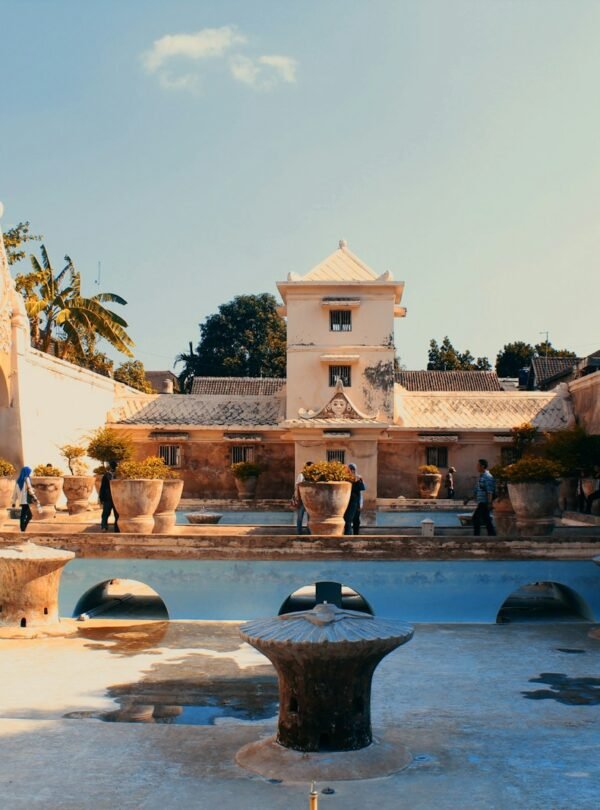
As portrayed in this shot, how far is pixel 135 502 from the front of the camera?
47.1 feet

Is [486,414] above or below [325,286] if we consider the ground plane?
below

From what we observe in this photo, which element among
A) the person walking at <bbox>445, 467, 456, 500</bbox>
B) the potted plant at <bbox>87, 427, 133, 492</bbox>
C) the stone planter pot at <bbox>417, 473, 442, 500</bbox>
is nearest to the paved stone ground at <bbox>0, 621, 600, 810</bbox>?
the potted plant at <bbox>87, 427, 133, 492</bbox>

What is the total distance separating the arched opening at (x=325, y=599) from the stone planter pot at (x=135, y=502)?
8.43ft

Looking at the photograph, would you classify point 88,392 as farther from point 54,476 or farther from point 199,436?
point 54,476

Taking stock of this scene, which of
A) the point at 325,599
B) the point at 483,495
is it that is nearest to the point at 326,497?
the point at 325,599

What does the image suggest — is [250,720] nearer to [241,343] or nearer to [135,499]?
[135,499]

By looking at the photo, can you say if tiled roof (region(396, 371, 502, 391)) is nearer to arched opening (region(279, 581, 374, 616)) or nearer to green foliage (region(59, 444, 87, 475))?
green foliage (region(59, 444, 87, 475))

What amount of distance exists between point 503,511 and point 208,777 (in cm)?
1171

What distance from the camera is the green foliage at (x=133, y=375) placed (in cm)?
4176

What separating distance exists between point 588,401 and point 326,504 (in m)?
14.6

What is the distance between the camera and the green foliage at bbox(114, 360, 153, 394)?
41759mm

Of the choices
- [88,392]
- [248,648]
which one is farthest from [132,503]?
[88,392]

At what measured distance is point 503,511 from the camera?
17.2m

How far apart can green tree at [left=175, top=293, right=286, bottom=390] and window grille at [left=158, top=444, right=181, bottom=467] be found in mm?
22029
